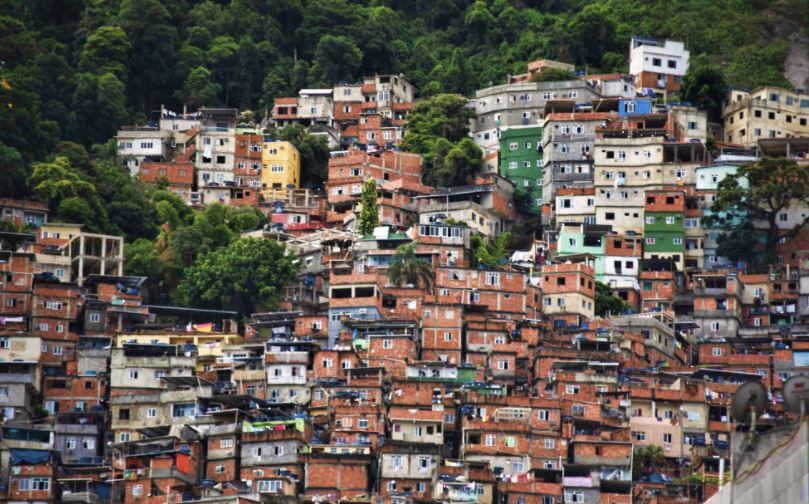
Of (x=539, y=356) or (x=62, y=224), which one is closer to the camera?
(x=539, y=356)

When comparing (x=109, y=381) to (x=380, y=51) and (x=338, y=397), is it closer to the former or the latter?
(x=338, y=397)

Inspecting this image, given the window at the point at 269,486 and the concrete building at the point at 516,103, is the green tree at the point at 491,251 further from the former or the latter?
the window at the point at 269,486

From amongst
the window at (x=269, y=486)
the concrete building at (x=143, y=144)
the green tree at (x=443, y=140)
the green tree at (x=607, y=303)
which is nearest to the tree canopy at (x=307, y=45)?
the green tree at (x=443, y=140)

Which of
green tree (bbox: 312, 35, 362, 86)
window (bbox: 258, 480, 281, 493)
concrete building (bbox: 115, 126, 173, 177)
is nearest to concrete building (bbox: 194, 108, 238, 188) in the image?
concrete building (bbox: 115, 126, 173, 177)

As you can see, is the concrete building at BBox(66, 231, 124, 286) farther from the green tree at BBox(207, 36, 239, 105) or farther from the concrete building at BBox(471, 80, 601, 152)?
the green tree at BBox(207, 36, 239, 105)

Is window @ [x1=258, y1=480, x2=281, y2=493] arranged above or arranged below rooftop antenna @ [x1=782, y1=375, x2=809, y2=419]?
below

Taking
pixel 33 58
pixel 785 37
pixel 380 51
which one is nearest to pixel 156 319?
pixel 33 58

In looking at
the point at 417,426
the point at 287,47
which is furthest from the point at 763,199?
the point at 287,47
